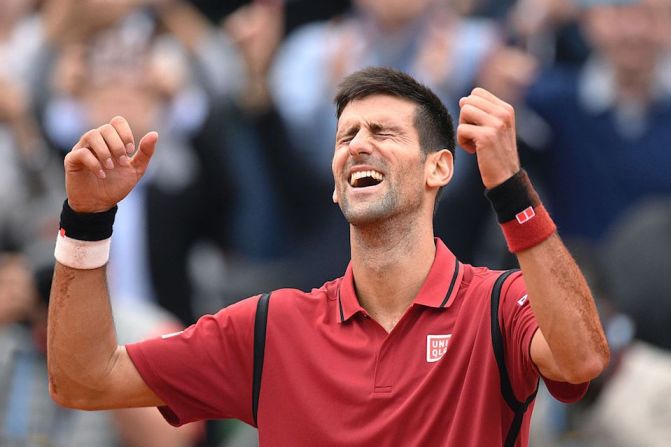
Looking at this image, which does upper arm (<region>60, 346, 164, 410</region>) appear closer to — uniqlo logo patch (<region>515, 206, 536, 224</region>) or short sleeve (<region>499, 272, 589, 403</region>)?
short sleeve (<region>499, 272, 589, 403</region>)

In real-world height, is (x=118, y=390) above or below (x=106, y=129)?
below

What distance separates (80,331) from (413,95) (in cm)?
132

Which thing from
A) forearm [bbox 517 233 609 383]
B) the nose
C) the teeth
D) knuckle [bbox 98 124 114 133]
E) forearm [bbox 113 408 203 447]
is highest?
knuckle [bbox 98 124 114 133]

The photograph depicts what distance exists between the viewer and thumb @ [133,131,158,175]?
4.21 metres

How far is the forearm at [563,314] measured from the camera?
3.82m

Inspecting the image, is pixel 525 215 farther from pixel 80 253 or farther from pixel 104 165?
pixel 80 253

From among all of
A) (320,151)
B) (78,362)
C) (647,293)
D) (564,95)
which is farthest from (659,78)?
(78,362)

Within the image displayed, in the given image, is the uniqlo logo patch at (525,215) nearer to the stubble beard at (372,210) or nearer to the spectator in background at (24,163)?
the stubble beard at (372,210)

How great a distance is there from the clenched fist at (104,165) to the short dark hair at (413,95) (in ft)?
2.49

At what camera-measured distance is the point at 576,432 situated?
675 cm

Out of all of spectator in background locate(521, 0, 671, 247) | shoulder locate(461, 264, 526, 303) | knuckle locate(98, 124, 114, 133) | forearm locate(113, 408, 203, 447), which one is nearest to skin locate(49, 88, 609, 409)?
knuckle locate(98, 124, 114, 133)

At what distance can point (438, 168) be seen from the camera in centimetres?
460

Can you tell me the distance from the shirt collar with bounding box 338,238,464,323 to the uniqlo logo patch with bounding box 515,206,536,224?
0.52 meters

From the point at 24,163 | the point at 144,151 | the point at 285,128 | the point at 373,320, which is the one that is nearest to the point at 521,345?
the point at 373,320
